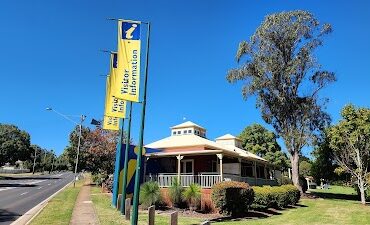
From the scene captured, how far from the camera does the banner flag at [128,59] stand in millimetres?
12844

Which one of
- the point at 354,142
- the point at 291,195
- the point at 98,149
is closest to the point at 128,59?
the point at 291,195

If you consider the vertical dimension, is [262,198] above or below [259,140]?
below

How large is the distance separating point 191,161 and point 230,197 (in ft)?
35.9

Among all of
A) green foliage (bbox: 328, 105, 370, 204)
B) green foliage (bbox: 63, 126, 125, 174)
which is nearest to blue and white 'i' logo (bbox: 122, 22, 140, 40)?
green foliage (bbox: 328, 105, 370, 204)

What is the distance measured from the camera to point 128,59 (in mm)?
13180

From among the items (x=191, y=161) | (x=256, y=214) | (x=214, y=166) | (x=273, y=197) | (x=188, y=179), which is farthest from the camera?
(x=214, y=166)

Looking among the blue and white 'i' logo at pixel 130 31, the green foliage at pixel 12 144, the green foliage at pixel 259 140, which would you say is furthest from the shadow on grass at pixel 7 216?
the green foliage at pixel 12 144

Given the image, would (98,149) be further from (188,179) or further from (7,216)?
(7,216)

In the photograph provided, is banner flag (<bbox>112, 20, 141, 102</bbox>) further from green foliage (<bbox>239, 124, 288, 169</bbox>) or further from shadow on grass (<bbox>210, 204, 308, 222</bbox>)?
green foliage (<bbox>239, 124, 288, 169</bbox>)

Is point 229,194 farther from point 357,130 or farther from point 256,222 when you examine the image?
point 357,130

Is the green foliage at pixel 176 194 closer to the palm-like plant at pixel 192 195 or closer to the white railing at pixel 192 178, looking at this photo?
the palm-like plant at pixel 192 195

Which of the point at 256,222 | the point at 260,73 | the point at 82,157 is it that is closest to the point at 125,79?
the point at 256,222

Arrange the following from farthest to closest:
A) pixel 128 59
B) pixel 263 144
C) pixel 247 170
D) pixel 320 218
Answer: pixel 263 144 < pixel 247 170 < pixel 320 218 < pixel 128 59

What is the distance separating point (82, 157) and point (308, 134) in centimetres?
2754
